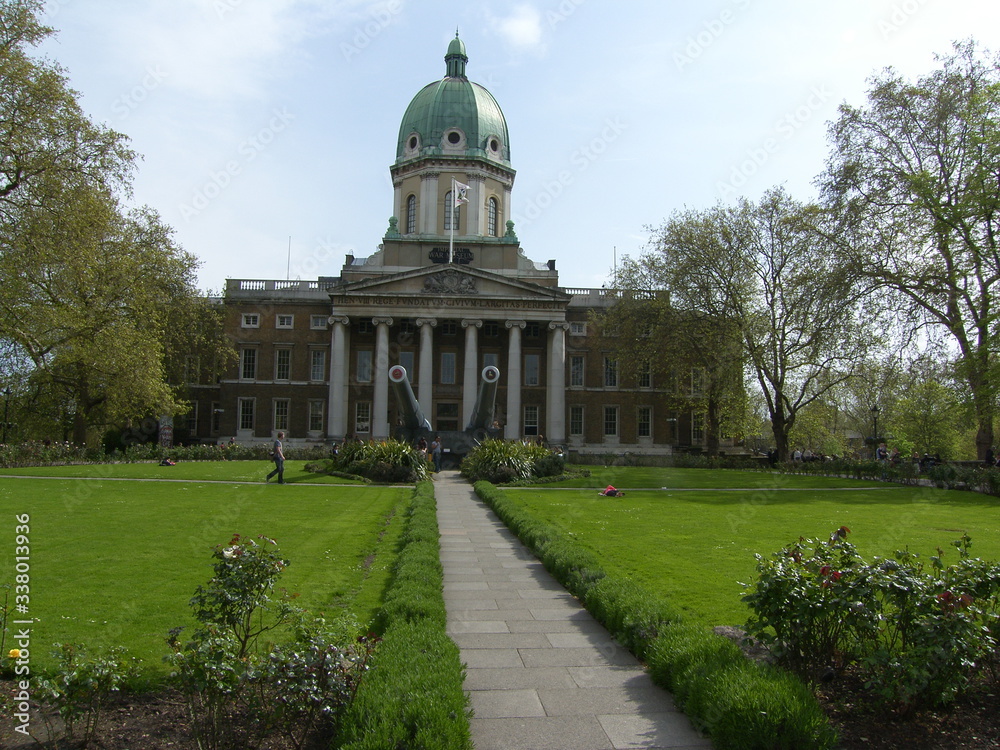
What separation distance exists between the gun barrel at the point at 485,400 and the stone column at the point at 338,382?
17022 mm

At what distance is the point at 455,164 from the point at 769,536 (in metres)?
48.8

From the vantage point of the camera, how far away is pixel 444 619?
783 centimetres

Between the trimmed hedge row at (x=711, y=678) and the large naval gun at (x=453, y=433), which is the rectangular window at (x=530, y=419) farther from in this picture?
the trimmed hedge row at (x=711, y=678)

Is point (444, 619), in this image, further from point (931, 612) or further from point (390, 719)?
point (931, 612)

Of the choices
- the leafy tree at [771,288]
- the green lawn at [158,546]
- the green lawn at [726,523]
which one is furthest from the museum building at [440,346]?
the green lawn at [158,546]

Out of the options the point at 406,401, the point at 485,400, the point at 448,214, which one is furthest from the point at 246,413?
the point at 406,401

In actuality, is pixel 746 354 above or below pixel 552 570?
above

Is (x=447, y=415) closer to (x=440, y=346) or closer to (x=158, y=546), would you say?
(x=440, y=346)

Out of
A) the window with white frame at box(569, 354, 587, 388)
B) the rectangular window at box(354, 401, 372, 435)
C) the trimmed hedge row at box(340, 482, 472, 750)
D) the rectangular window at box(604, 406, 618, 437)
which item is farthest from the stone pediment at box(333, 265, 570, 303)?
the trimmed hedge row at box(340, 482, 472, 750)

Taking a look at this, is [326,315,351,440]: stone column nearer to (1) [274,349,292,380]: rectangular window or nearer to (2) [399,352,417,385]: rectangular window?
(2) [399,352,417,385]: rectangular window

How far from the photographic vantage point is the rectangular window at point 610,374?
56.9m

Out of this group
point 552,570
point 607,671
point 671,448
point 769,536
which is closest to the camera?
point 607,671

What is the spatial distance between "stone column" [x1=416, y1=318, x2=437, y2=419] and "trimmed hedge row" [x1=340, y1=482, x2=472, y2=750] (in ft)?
142

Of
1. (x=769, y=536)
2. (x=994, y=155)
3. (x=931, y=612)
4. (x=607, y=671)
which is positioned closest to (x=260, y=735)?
(x=607, y=671)
